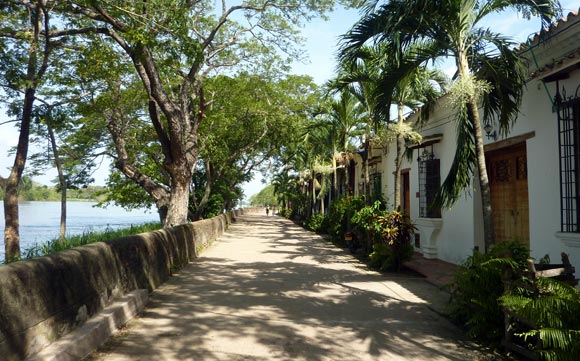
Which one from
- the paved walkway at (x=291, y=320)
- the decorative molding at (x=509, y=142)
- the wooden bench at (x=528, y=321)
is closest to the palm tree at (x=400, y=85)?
the decorative molding at (x=509, y=142)

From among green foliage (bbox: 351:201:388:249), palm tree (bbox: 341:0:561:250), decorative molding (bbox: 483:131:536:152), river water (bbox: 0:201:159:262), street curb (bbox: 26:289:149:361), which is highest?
palm tree (bbox: 341:0:561:250)

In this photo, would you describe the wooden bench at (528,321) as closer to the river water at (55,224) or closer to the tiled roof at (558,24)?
the tiled roof at (558,24)

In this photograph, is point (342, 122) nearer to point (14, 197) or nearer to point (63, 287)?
point (14, 197)

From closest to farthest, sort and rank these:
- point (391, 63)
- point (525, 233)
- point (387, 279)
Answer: point (391, 63)
point (525, 233)
point (387, 279)

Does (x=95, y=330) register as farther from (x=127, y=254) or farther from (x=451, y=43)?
(x=451, y=43)

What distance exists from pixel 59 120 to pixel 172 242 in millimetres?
4824

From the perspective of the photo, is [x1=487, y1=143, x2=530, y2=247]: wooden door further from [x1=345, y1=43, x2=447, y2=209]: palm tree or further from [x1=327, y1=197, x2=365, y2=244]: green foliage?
[x1=327, y1=197, x2=365, y2=244]: green foliage

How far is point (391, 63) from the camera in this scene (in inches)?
302

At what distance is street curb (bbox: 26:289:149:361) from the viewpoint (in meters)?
3.95

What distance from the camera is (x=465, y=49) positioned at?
6.96 m

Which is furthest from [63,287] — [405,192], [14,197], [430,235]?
[405,192]

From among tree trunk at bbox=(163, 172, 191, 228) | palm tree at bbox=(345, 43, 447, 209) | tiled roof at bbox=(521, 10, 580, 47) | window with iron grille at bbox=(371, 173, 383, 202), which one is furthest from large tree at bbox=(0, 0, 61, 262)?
window with iron grille at bbox=(371, 173, 383, 202)

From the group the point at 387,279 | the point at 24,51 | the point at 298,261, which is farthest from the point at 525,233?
the point at 24,51

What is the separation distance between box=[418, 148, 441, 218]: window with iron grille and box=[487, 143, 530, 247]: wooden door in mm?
2350
